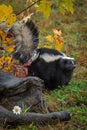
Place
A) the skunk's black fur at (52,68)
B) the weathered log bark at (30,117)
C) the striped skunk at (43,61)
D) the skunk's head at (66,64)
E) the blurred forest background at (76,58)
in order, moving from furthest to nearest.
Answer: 1. the skunk's head at (66,64)
2. the skunk's black fur at (52,68)
3. the striped skunk at (43,61)
4. the blurred forest background at (76,58)
5. the weathered log bark at (30,117)

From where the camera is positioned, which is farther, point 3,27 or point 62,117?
point 3,27

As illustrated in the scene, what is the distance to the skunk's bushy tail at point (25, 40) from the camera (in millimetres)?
6719

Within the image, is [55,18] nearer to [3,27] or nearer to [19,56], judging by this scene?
[19,56]

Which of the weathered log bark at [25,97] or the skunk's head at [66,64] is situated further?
the skunk's head at [66,64]

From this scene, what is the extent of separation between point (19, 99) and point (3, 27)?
44.0 inches

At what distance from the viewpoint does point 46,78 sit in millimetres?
7410

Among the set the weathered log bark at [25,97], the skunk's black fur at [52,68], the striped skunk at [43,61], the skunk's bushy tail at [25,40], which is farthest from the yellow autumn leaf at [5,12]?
the skunk's black fur at [52,68]

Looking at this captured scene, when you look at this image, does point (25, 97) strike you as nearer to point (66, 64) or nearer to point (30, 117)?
point (30, 117)

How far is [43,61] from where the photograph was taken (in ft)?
24.2

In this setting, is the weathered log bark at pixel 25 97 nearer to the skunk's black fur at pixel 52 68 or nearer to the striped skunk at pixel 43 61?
the striped skunk at pixel 43 61

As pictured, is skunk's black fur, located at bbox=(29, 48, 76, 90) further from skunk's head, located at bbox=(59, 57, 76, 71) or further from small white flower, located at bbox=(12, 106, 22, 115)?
small white flower, located at bbox=(12, 106, 22, 115)

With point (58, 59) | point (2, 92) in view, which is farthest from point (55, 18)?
point (2, 92)

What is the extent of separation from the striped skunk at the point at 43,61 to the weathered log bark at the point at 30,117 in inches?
77.1

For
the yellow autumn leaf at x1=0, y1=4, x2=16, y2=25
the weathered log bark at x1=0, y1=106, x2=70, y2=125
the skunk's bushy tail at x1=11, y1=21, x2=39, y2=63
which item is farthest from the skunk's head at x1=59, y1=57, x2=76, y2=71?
the yellow autumn leaf at x1=0, y1=4, x2=16, y2=25
